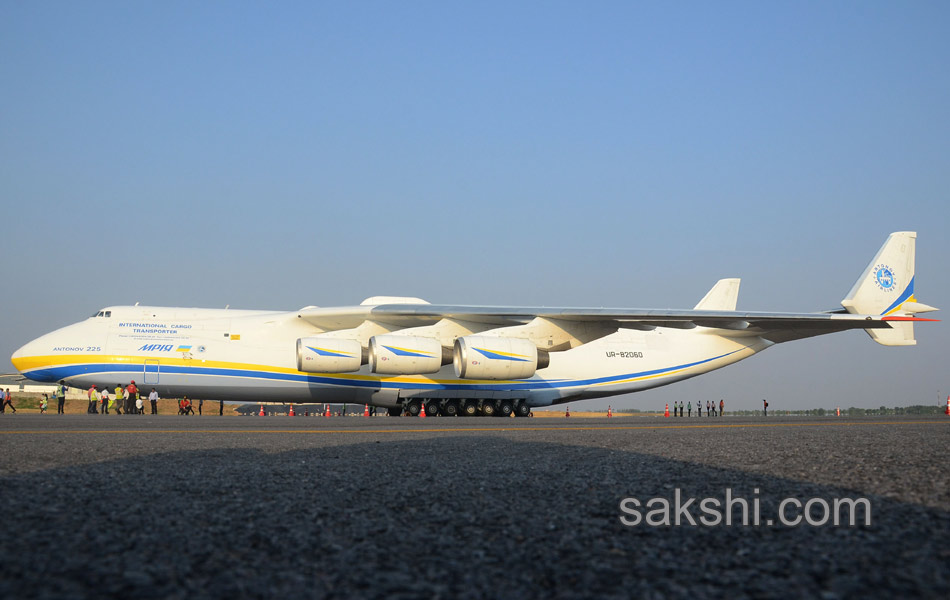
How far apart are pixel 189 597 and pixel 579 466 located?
386cm

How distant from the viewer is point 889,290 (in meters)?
21.2

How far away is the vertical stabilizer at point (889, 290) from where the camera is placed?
20.4 m

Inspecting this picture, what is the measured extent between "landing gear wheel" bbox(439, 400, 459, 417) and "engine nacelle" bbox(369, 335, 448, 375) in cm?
430

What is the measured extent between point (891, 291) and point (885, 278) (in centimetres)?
42

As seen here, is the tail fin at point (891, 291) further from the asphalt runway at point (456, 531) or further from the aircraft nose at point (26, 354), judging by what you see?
the aircraft nose at point (26, 354)

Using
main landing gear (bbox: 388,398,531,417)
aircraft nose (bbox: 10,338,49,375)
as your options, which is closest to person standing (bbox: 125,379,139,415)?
aircraft nose (bbox: 10,338,49,375)

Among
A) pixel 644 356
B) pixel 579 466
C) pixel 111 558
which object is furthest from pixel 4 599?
pixel 644 356

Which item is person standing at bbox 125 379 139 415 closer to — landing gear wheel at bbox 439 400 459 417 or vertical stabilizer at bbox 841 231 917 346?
landing gear wheel at bbox 439 400 459 417

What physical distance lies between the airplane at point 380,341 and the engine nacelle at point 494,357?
0.03 meters

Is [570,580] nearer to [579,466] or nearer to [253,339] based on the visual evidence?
[579,466]

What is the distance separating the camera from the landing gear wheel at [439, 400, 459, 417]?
22406 mm

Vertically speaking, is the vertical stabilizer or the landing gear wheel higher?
the vertical stabilizer

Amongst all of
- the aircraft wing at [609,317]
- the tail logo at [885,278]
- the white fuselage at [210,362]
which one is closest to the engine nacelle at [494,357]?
the aircraft wing at [609,317]

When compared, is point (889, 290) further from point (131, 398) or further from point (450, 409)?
point (131, 398)
